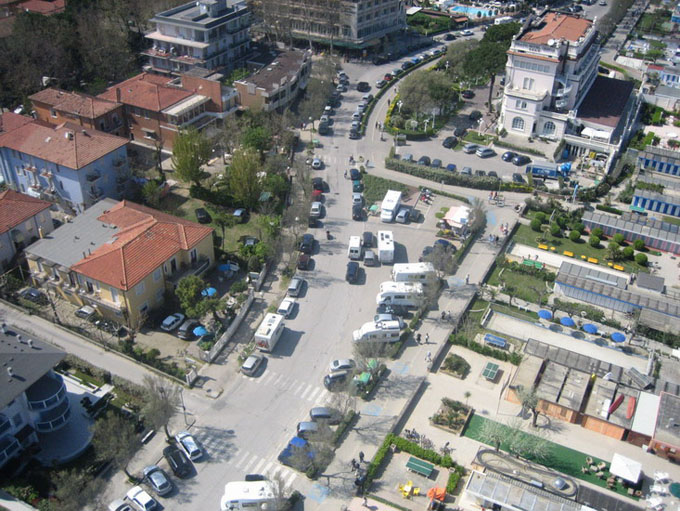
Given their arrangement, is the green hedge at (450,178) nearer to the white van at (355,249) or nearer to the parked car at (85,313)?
the white van at (355,249)

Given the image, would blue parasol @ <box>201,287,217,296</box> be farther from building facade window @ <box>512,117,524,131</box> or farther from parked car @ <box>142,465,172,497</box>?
building facade window @ <box>512,117,524,131</box>

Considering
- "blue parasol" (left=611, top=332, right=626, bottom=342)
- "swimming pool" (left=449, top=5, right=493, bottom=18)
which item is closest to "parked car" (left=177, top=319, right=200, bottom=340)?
"blue parasol" (left=611, top=332, right=626, bottom=342)

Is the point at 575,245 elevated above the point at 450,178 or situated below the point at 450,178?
below

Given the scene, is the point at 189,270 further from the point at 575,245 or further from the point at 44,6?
the point at 44,6

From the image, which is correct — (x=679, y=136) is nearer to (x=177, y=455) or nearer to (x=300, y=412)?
(x=300, y=412)

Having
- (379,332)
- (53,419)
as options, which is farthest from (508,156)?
(53,419)

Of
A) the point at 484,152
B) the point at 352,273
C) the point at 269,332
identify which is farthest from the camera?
the point at 484,152

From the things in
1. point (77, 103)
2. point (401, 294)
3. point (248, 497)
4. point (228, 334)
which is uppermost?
point (77, 103)
